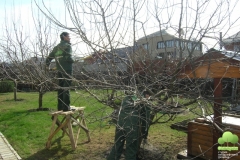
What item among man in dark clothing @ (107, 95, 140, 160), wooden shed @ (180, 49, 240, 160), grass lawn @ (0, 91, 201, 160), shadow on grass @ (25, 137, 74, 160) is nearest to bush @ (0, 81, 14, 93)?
grass lawn @ (0, 91, 201, 160)

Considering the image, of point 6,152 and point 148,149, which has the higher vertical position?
point 148,149

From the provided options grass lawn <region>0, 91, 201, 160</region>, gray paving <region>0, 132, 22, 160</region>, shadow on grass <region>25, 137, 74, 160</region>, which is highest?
grass lawn <region>0, 91, 201, 160</region>

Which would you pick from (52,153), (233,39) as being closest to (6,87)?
(52,153)

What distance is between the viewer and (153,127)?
21.6 feet

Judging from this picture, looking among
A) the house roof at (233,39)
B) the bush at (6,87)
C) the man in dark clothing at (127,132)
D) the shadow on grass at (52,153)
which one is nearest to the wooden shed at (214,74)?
the house roof at (233,39)

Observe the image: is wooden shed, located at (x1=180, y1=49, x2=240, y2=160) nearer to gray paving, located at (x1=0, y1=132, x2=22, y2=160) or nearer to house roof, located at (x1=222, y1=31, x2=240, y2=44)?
house roof, located at (x1=222, y1=31, x2=240, y2=44)

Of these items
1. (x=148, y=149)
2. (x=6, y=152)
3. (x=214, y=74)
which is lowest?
(x=6, y=152)

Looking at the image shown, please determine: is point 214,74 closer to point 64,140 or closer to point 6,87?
point 64,140

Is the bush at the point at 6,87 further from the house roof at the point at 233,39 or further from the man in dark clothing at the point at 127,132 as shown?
the house roof at the point at 233,39

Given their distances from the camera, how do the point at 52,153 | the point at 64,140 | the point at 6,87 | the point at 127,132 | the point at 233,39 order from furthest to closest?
the point at 6,87 < the point at 64,140 < the point at 52,153 < the point at 127,132 < the point at 233,39

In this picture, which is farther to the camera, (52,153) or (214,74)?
(52,153)

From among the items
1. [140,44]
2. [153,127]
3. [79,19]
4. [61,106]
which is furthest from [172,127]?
[79,19]

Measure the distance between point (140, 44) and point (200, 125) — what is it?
69.7 inches

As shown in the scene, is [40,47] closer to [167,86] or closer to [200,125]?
[167,86]
